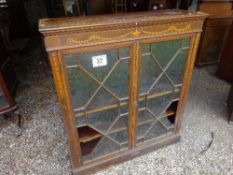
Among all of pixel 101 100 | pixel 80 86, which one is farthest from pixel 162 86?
pixel 80 86

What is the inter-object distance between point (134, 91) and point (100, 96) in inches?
9.2

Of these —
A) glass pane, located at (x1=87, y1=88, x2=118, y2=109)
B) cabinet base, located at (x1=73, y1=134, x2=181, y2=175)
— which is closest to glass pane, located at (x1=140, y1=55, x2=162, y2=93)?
glass pane, located at (x1=87, y1=88, x2=118, y2=109)

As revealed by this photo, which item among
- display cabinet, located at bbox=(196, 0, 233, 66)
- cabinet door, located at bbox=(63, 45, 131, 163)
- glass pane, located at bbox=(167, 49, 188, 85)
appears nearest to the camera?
cabinet door, located at bbox=(63, 45, 131, 163)

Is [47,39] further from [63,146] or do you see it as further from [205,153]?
[205,153]

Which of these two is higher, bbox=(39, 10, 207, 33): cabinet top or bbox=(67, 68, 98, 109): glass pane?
bbox=(39, 10, 207, 33): cabinet top

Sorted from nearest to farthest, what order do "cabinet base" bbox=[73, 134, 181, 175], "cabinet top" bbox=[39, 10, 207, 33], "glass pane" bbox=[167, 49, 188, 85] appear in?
"cabinet top" bbox=[39, 10, 207, 33] < "glass pane" bbox=[167, 49, 188, 85] < "cabinet base" bbox=[73, 134, 181, 175]

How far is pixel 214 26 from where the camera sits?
2.74m

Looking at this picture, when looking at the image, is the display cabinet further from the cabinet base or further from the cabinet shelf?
the cabinet shelf

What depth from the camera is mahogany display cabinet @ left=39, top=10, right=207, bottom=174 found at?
105 cm

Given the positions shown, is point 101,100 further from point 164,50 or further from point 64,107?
point 164,50

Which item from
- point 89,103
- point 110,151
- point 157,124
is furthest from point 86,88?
point 157,124

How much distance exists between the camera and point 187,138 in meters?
1.84

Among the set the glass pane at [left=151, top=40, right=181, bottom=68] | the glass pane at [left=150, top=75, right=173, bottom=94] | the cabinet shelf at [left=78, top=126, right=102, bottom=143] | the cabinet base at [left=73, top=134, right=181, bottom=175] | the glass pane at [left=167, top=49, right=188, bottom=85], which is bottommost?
the cabinet base at [left=73, top=134, right=181, bottom=175]

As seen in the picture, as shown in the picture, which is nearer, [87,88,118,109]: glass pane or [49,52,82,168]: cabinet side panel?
[49,52,82,168]: cabinet side panel
